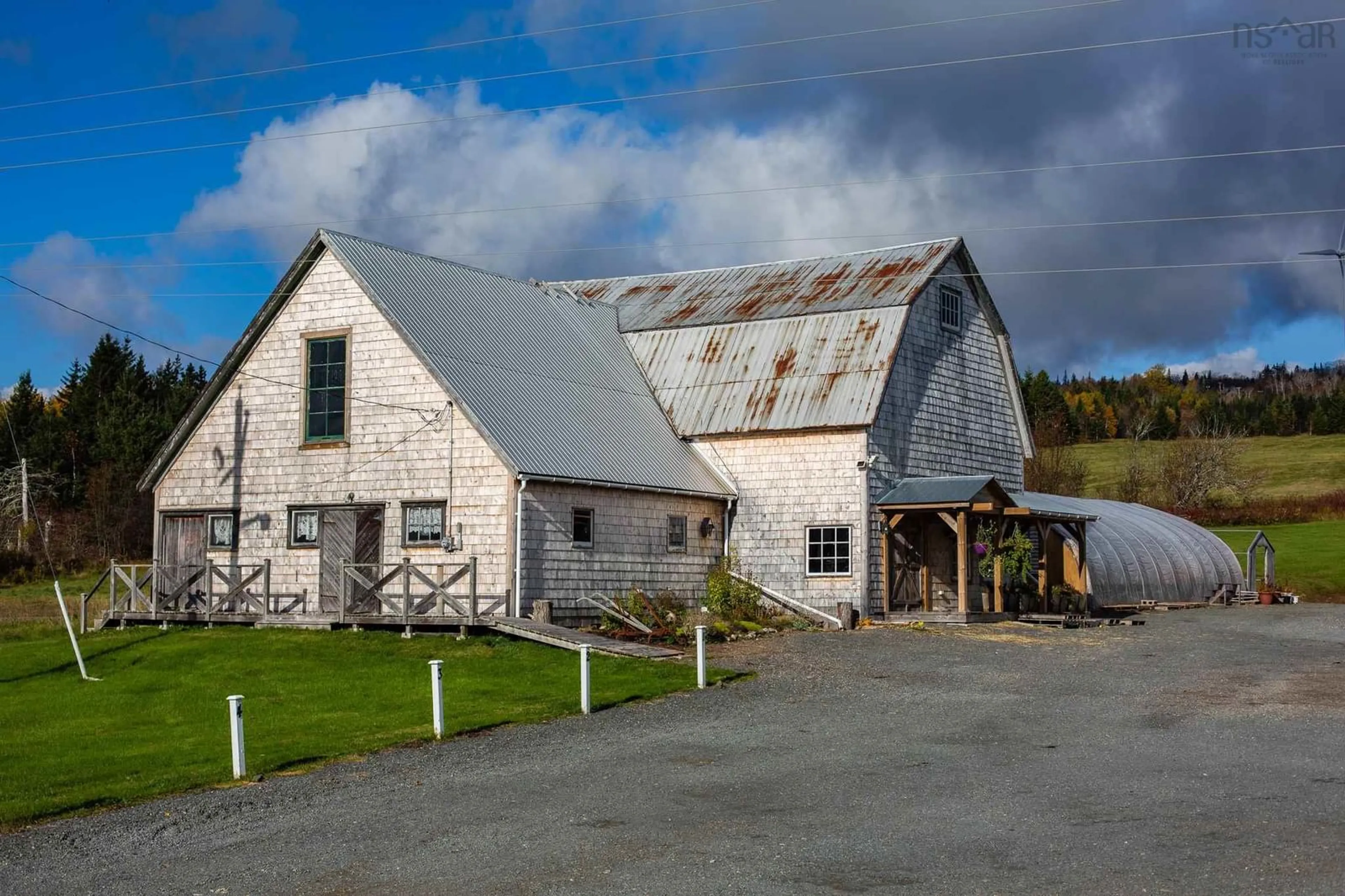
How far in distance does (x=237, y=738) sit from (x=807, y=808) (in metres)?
6.45

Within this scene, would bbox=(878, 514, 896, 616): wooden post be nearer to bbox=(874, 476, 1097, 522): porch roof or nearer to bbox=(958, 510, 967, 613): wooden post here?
bbox=(874, 476, 1097, 522): porch roof

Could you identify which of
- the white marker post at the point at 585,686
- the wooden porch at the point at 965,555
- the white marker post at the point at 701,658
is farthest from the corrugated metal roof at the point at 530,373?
the white marker post at the point at 585,686

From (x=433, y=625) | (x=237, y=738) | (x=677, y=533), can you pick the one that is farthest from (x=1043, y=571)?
(x=237, y=738)

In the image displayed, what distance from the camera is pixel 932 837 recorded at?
443 inches

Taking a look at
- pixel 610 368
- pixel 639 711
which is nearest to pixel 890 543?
pixel 610 368

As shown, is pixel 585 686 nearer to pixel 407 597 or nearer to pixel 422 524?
pixel 407 597

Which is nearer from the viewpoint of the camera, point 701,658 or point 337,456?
point 701,658

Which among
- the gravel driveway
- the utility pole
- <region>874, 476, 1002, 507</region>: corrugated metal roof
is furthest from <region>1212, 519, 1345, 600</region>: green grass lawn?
the utility pole

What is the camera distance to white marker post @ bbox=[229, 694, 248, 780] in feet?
49.8

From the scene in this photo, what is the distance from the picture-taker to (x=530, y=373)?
1235 inches

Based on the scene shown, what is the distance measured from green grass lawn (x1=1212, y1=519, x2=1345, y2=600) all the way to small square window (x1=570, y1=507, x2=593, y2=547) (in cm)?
3196

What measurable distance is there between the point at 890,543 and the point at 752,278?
32.8 ft

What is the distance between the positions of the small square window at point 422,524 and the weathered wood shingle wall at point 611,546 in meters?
2.15

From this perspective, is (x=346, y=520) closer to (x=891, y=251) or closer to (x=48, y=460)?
(x=891, y=251)
